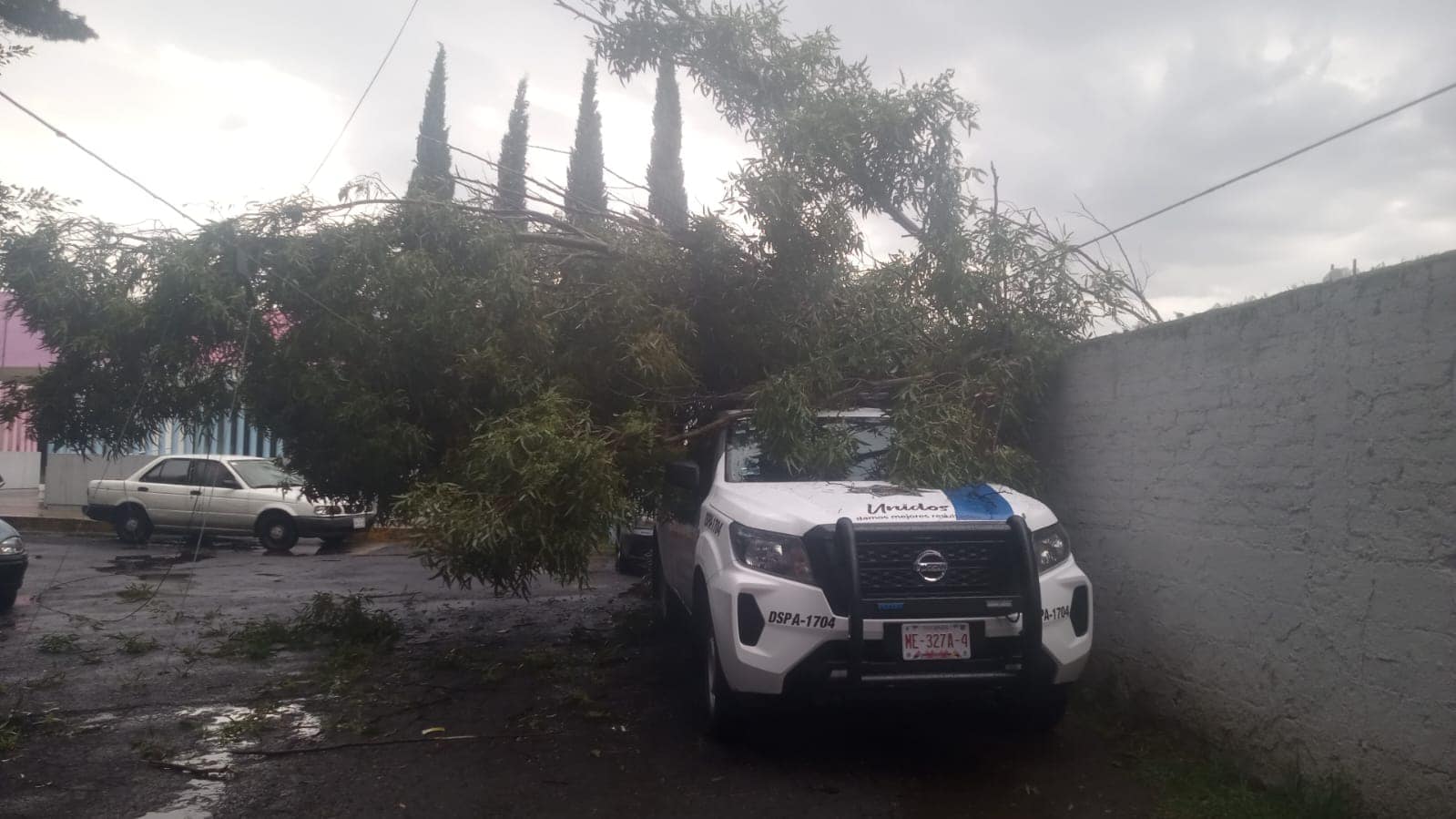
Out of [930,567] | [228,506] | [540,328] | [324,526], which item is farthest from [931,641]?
[228,506]

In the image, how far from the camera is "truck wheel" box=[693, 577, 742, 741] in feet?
17.4

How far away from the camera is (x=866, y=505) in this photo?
5.23 meters

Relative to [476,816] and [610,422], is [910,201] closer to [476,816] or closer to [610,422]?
[610,422]

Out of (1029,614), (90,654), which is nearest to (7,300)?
(90,654)

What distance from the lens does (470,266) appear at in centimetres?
715

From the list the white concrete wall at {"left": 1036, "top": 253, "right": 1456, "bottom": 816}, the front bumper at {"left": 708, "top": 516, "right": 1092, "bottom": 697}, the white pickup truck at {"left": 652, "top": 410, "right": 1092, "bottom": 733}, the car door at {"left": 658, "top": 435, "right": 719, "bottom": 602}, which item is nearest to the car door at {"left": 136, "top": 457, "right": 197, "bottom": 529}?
the car door at {"left": 658, "top": 435, "right": 719, "bottom": 602}

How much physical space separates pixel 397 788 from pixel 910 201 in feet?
18.3

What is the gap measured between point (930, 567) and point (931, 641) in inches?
13.7

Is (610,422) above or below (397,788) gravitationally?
above

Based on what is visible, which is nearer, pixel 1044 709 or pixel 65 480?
pixel 1044 709

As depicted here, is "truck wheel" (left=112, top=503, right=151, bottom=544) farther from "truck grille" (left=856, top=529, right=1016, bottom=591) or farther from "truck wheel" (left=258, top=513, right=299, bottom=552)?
"truck grille" (left=856, top=529, right=1016, bottom=591)

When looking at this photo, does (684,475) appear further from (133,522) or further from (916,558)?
(133,522)

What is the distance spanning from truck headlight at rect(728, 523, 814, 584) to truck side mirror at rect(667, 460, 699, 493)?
0.97 metres

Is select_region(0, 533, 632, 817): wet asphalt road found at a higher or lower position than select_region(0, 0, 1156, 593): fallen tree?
lower
